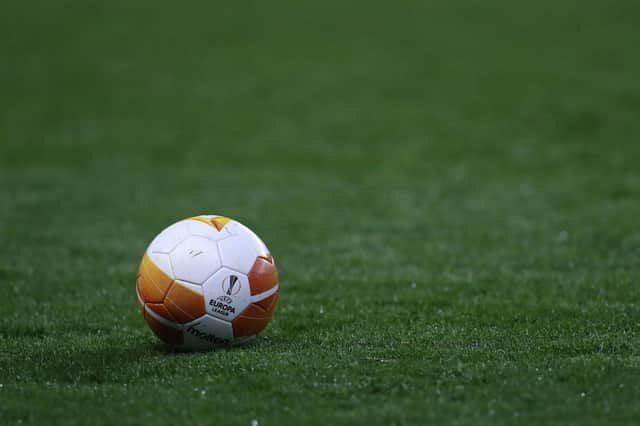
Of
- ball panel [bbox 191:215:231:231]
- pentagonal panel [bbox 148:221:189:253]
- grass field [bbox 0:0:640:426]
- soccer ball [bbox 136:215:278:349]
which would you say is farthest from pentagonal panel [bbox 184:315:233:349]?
ball panel [bbox 191:215:231:231]

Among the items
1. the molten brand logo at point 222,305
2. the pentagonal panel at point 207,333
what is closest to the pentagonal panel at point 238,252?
the molten brand logo at point 222,305

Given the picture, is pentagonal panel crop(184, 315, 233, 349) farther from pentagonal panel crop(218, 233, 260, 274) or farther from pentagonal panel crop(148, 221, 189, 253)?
pentagonal panel crop(148, 221, 189, 253)

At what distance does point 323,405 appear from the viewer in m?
6.46

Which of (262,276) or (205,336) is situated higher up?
(262,276)

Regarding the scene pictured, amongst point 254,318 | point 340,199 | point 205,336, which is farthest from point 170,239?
point 340,199

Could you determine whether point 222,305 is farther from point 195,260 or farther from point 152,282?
point 152,282

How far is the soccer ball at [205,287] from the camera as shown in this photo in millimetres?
7848

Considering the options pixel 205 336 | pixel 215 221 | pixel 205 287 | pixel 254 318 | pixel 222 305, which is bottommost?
pixel 205 336

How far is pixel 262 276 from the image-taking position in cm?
813

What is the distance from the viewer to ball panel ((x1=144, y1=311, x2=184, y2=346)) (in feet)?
26.1

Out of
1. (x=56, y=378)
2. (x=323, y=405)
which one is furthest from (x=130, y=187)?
(x=323, y=405)

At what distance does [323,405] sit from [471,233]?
28.5 feet

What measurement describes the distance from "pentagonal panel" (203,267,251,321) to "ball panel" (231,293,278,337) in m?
0.07

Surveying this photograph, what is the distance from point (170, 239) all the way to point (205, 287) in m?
0.64
